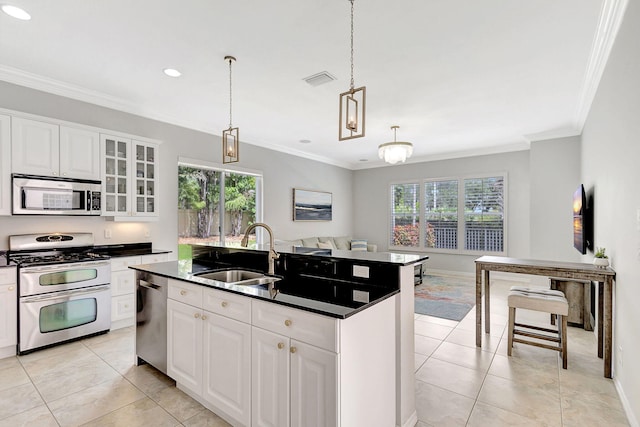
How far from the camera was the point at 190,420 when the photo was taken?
2023mm

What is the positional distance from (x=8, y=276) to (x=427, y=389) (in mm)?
3869

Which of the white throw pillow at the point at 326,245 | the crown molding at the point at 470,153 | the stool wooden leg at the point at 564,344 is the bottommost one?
the stool wooden leg at the point at 564,344

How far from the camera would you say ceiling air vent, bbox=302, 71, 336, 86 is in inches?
125

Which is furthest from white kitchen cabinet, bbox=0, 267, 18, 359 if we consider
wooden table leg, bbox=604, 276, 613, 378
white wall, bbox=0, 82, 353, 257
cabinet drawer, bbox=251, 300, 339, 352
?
wooden table leg, bbox=604, 276, 613, 378

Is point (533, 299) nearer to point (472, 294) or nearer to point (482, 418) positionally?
point (482, 418)

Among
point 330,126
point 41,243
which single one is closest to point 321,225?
point 330,126

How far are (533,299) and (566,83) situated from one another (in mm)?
2399

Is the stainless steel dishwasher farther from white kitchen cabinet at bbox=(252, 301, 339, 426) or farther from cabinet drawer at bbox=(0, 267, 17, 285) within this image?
cabinet drawer at bbox=(0, 267, 17, 285)

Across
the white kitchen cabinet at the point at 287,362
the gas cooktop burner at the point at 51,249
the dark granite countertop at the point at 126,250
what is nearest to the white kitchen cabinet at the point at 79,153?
the gas cooktop burner at the point at 51,249

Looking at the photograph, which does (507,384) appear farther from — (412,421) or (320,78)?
(320,78)

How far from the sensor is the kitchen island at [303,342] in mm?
1476

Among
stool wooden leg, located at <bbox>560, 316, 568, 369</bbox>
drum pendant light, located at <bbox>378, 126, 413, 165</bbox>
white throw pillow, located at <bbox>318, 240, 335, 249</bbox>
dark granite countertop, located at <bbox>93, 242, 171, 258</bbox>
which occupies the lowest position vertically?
stool wooden leg, located at <bbox>560, 316, 568, 369</bbox>

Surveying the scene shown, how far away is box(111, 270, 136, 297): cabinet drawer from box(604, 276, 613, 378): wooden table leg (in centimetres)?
468

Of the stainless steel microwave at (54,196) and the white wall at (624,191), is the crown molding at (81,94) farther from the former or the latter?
the white wall at (624,191)
